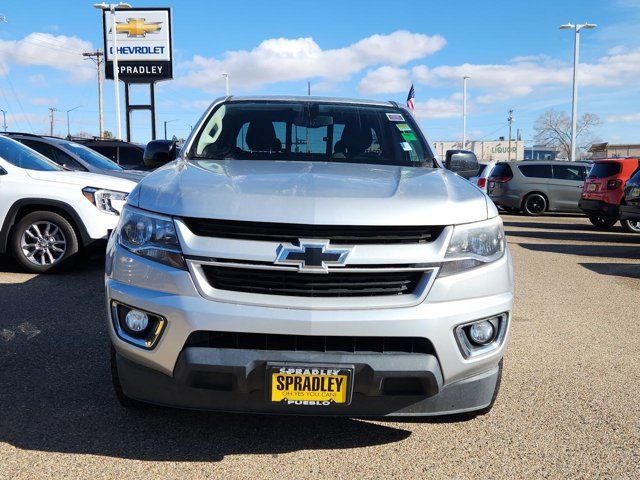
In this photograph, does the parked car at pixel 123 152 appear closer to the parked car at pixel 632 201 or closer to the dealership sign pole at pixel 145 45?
the parked car at pixel 632 201

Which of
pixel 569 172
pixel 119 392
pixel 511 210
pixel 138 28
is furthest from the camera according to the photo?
pixel 138 28

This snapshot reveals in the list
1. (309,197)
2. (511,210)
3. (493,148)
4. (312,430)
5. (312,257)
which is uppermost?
(493,148)

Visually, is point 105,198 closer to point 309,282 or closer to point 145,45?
point 309,282

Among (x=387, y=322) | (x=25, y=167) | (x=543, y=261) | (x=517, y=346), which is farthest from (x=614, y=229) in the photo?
(x=387, y=322)

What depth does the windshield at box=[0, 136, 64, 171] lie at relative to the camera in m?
7.32

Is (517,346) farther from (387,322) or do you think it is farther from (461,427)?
(387,322)

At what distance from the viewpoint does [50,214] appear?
7.02 metres

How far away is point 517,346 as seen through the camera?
4.82 meters

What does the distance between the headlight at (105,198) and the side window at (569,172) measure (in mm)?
14779

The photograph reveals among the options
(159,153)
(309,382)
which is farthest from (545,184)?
(309,382)

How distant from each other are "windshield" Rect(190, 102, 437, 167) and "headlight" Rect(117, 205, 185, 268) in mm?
1206

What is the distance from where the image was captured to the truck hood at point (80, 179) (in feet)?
23.3

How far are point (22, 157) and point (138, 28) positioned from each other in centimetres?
2452

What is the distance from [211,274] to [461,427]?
1.66 metres
